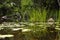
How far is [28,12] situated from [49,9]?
27 cm

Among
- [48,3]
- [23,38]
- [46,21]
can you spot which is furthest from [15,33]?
[48,3]

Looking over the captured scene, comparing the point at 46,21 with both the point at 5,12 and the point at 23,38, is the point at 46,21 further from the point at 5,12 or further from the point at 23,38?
the point at 5,12

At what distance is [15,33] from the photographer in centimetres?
212

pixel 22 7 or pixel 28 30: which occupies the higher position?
pixel 22 7

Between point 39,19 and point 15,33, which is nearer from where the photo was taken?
point 15,33

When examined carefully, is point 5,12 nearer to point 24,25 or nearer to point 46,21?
point 24,25

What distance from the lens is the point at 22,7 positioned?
7.38 feet

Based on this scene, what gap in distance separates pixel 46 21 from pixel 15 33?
404mm

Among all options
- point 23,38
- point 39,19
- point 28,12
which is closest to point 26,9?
point 28,12

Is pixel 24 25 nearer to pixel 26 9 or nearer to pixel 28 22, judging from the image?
pixel 28 22

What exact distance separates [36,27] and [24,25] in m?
0.20

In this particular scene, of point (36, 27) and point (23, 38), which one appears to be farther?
point (36, 27)

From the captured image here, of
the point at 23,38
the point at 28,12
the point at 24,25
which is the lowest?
the point at 23,38

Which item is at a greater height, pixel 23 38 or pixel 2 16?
pixel 2 16
